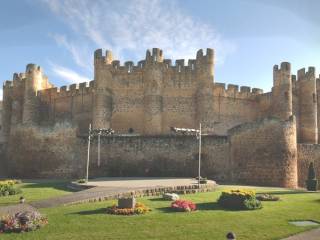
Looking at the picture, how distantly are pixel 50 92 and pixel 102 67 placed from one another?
9.24 m

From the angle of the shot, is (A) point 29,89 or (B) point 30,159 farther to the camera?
(A) point 29,89

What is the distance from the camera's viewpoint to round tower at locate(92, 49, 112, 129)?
39.0 m

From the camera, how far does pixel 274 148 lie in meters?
30.5

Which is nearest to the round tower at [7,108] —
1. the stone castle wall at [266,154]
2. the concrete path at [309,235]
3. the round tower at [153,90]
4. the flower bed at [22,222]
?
the round tower at [153,90]

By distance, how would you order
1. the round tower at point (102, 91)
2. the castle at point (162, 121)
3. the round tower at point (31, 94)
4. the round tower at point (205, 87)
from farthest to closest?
the round tower at point (31, 94)
the round tower at point (102, 91)
the round tower at point (205, 87)
the castle at point (162, 121)

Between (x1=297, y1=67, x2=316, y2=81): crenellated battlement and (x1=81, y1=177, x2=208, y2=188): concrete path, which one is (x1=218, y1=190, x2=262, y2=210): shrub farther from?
(x1=297, y1=67, x2=316, y2=81): crenellated battlement

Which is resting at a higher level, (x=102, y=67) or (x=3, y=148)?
(x=102, y=67)

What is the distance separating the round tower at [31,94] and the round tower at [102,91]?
25.6 feet

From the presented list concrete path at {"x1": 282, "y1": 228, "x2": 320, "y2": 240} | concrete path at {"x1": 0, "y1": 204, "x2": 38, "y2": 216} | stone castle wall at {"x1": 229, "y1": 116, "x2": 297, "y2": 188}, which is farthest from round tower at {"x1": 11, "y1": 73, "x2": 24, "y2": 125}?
concrete path at {"x1": 282, "y1": 228, "x2": 320, "y2": 240}

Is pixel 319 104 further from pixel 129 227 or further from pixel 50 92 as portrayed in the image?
pixel 129 227

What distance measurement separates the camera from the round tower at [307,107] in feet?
145

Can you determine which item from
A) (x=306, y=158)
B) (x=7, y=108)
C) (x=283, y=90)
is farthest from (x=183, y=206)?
(x=7, y=108)

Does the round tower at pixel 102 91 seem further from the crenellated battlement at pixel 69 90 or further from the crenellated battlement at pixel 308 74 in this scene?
the crenellated battlement at pixel 308 74

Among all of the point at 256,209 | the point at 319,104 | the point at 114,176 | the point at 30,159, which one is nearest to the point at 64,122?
the point at 30,159
